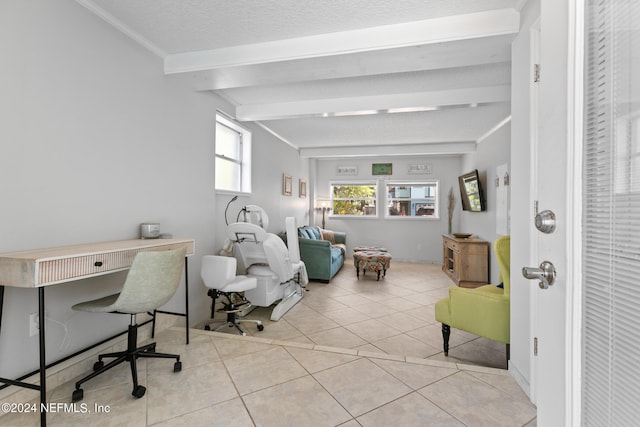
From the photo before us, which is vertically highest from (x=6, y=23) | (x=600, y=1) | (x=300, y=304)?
(x=6, y=23)

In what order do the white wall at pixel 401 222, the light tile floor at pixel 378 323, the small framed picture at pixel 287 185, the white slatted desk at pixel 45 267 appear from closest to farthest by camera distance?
the white slatted desk at pixel 45 267 < the light tile floor at pixel 378 323 < the small framed picture at pixel 287 185 < the white wall at pixel 401 222

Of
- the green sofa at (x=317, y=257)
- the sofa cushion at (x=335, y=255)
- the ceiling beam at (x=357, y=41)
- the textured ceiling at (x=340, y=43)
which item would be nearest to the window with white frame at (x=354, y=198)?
the sofa cushion at (x=335, y=255)

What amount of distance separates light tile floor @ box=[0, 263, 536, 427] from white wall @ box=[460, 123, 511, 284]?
8.48 ft

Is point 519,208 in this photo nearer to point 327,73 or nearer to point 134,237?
point 327,73

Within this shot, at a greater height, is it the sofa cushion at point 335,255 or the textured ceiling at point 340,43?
the textured ceiling at point 340,43

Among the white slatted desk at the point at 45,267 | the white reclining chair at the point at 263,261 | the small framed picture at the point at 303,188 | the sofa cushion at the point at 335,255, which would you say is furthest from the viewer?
the small framed picture at the point at 303,188

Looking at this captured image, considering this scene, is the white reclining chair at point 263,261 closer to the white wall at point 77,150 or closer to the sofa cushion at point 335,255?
the white wall at point 77,150

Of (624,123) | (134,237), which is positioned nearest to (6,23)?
(134,237)

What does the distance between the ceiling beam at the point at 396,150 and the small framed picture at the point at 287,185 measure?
96 cm

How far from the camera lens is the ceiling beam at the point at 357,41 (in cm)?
207

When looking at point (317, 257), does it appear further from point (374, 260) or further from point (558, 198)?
point (558, 198)

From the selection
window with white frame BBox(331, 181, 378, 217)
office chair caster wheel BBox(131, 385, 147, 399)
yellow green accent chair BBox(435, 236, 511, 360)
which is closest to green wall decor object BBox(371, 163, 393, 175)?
window with white frame BBox(331, 181, 378, 217)

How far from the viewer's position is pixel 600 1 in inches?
26.8

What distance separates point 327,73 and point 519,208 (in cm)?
188
